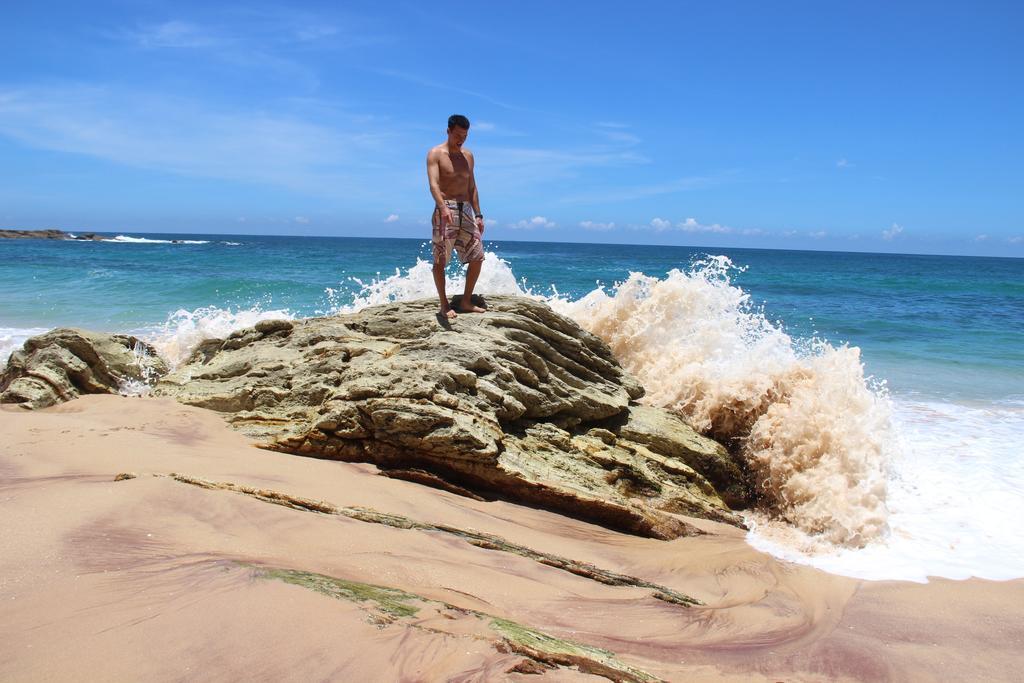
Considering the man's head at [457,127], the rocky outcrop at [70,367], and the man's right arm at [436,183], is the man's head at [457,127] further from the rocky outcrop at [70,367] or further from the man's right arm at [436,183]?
the rocky outcrop at [70,367]

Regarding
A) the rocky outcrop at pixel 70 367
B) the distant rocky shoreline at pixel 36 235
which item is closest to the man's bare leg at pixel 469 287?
the rocky outcrop at pixel 70 367

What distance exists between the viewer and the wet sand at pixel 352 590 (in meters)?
2.00

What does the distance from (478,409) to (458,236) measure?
1879mm

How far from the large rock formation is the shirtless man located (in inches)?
15.3

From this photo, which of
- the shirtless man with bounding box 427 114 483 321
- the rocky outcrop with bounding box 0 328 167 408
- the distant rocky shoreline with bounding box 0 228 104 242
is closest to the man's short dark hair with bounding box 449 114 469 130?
the shirtless man with bounding box 427 114 483 321

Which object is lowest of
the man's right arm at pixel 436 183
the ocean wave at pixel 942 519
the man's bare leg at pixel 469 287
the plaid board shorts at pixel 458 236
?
the ocean wave at pixel 942 519

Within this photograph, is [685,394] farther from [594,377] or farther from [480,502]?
[480,502]

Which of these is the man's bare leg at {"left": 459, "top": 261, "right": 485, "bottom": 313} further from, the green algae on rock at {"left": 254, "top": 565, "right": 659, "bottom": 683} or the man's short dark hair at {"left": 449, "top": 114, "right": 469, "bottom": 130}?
the green algae on rock at {"left": 254, "top": 565, "right": 659, "bottom": 683}

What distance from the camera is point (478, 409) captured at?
4809mm

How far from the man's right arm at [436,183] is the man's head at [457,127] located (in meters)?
0.21

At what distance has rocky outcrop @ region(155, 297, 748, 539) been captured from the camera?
4.50 m

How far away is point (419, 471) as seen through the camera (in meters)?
4.43

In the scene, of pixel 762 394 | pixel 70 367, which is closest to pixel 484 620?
pixel 762 394

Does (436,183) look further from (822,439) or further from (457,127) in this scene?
(822,439)
